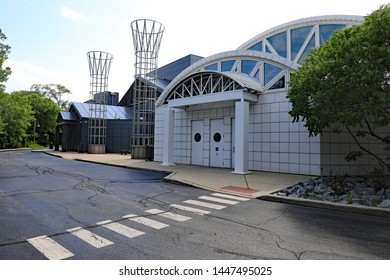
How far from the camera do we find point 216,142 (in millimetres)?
14383

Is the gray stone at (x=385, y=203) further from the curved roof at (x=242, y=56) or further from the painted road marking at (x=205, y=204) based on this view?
the curved roof at (x=242, y=56)

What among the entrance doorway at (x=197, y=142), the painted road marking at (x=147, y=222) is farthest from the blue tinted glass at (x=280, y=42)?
the painted road marking at (x=147, y=222)

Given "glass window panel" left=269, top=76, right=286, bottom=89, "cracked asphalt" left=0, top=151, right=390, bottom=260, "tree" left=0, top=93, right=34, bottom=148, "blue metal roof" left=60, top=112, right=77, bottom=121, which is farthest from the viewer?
"tree" left=0, top=93, right=34, bottom=148

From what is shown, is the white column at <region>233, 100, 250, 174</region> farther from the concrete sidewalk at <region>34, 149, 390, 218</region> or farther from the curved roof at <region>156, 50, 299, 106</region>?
the curved roof at <region>156, 50, 299, 106</region>

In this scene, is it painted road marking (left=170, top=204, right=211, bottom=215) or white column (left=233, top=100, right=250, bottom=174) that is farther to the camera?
white column (left=233, top=100, right=250, bottom=174)

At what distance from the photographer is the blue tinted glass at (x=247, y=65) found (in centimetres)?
1391

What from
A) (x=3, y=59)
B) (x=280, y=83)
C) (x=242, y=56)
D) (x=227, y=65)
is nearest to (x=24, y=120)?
(x=3, y=59)

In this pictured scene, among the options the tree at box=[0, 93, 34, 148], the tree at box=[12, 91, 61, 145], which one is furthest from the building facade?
the tree at box=[12, 91, 61, 145]

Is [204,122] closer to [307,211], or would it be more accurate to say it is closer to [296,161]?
[296,161]

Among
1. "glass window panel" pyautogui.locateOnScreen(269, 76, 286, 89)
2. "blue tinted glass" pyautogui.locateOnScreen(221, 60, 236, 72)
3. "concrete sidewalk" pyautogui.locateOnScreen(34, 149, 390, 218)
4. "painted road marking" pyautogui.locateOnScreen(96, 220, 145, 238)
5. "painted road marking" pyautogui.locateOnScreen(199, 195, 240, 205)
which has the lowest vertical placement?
"painted road marking" pyautogui.locateOnScreen(199, 195, 240, 205)

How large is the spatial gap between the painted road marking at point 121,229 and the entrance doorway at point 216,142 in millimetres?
9492

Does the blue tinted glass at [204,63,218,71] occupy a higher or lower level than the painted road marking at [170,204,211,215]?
higher

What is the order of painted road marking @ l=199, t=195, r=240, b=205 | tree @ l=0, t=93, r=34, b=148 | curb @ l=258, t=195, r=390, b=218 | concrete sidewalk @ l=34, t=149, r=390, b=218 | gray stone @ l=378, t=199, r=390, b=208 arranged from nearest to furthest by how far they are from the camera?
1. curb @ l=258, t=195, r=390, b=218
2. gray stone @ l=378, t=199, r=390, b=208
3. concrete sidewalk @ l=34, t=149, r=390, b=218
4. painted road marking @ l=199, t=195, r=240, b=205
5. tree @ l=0, t=93, r=34, b=148

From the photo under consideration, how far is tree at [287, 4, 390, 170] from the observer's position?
6750 mm
